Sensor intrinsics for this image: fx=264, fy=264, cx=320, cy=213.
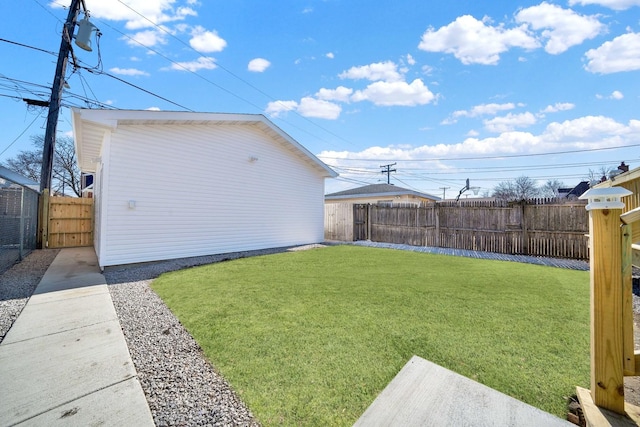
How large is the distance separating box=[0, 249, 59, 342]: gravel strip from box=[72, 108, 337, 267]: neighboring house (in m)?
1.20

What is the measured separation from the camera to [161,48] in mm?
10617

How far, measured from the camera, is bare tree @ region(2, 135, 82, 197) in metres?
23.0

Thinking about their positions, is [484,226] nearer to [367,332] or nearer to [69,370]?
[367,332]

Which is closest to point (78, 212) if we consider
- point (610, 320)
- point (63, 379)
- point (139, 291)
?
point (139, 291)

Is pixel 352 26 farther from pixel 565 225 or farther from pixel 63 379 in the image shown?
pixel 63 379

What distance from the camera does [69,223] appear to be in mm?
10641

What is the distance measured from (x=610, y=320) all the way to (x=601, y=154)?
37.6 metres

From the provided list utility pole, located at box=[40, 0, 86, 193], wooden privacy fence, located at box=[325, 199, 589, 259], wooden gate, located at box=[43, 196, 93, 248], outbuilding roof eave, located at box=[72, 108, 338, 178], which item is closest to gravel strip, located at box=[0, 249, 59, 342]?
wooden gate, located at box=[43, 196, 93, 248]

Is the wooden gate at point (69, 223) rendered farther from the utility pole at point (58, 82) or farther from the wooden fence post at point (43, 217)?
the utility pole at point (58, 82)

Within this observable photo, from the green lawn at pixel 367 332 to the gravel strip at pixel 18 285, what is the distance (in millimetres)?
1730

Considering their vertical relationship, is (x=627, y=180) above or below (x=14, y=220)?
above

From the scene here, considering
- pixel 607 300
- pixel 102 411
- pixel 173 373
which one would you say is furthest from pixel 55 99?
pixel 607 300

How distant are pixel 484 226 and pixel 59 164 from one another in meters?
32.3

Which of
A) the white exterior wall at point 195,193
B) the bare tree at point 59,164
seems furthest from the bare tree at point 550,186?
the bare tree at point 59,164
